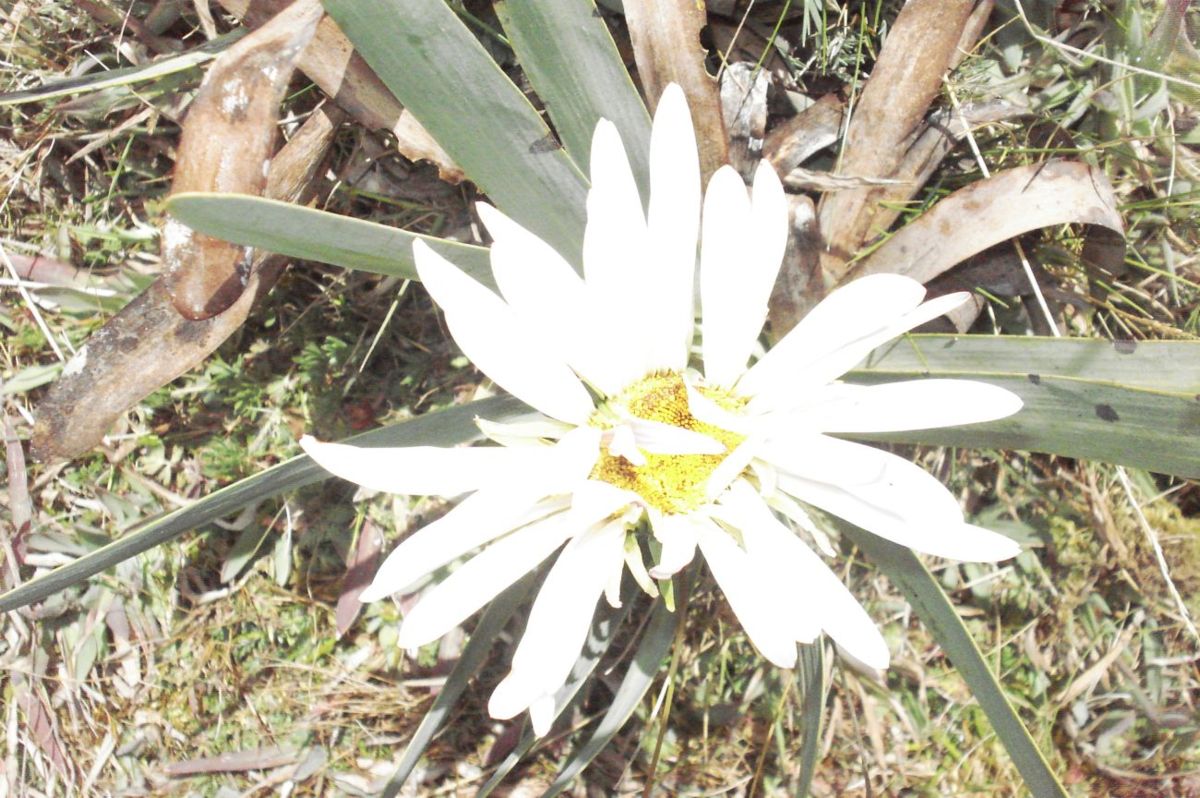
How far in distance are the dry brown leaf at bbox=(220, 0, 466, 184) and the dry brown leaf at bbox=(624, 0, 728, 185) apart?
260 millimetres

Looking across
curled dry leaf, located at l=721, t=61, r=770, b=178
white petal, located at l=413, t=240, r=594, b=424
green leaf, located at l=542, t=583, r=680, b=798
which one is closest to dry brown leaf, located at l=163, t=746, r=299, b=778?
green leaf, located at l=542, t=583, r=680, b=798

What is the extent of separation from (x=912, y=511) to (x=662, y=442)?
0.77ft

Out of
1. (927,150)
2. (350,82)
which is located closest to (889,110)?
(927,150)

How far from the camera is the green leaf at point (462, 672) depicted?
1111mm

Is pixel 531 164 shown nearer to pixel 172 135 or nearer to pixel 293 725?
pixel 172 135

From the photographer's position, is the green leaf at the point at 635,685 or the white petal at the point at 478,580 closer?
the white petal at the point at 478,580

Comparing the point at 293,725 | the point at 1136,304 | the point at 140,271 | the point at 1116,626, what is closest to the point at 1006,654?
the point at 1116,626

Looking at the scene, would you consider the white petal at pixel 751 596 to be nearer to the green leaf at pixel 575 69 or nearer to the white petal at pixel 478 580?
the white petal at pixel 478 580

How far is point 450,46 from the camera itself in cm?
85

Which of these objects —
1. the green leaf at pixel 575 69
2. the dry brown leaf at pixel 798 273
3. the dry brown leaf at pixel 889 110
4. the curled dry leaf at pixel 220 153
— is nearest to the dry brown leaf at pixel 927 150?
the dry brown leaf at pixel 889 110

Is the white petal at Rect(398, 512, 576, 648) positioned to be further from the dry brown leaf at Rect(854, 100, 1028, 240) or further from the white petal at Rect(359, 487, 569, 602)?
the dry brown leaf at Rect(854, 100, 1028, 240)

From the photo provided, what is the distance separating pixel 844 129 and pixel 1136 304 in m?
0.54

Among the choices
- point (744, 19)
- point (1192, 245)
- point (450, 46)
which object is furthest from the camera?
point (1192, 245)

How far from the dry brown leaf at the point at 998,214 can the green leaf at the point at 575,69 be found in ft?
1.26
